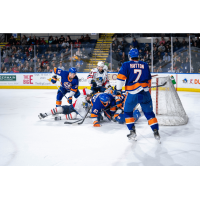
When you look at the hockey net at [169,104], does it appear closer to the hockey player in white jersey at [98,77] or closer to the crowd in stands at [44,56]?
the hockey player in white jersey at [98,77]

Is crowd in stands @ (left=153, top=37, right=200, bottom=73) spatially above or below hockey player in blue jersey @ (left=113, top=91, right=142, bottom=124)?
above

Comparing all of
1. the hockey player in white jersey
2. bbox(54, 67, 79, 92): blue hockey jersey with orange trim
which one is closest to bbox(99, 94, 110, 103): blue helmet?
bbox(54, 67, 79, 92): blue hockey jersey with orange trim

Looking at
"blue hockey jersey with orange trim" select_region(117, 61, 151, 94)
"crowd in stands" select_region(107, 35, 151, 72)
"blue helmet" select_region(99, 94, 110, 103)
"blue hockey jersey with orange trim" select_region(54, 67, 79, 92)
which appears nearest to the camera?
"blue hockey jersey with orange trim" select_region(117, 61, 151, 94)

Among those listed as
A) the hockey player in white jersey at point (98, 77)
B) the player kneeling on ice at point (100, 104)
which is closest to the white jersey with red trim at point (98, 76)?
the hockey player in white jersey at point (98, 77)

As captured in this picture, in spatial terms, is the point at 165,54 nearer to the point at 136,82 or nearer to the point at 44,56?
the point at 44,56

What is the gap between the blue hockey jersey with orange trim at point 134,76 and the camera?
3223mm

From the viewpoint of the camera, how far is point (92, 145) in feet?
10.8

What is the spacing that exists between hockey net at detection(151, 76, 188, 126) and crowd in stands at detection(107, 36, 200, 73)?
499cm

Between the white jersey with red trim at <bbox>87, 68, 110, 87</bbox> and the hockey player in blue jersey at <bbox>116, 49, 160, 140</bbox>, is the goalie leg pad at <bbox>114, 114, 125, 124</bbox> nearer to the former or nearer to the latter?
the hockey player in blue jersey at <bbox>116, 49, 160, 140</bbox>

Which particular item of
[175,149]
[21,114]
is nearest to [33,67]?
[21,114]

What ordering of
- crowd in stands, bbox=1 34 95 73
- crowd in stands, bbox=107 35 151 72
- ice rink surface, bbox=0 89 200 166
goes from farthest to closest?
crowd in stands, bbox=1 34 95 73 → crowd in stands, bbox=107 35 151 72 → ice rink surface, bbox=0 89 200 166

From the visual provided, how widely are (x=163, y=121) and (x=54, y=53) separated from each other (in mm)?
7988

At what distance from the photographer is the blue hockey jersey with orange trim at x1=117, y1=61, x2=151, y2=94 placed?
322 centimetres

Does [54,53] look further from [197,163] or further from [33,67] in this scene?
[197,163]
